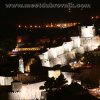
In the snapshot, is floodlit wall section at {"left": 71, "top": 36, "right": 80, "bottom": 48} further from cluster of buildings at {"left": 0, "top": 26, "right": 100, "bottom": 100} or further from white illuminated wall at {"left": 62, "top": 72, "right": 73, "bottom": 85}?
white illuminated wall at {"left": 62, "top": 72, "right": 73, "bottom": 85}

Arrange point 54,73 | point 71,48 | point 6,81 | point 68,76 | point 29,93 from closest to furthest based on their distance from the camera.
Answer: point 29,93 < point 6,81 < point 54,73 < point 68,76 < point 71,48

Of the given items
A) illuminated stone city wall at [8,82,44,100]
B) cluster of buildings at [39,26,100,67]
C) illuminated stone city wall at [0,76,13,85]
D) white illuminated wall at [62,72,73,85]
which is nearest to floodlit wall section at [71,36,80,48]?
cluster of buildings at [39,26,100,67]

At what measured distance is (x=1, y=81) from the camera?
74.5ft

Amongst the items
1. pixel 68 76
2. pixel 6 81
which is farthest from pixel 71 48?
pixel 6 81

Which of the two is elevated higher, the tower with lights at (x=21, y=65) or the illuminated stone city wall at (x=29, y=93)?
the tower with lights at (x=21, y=65)

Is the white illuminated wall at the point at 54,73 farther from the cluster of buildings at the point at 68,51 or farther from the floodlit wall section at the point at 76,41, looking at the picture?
the floodlit wall section at the point at 76,41

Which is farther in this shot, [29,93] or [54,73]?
[54,73]

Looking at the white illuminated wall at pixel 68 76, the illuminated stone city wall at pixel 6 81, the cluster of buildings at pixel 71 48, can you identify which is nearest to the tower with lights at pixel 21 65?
the cluster of buildings at pixel 71 48

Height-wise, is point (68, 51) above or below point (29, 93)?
above

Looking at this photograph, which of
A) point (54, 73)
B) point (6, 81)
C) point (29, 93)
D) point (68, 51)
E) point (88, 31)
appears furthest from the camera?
point (88, 31)

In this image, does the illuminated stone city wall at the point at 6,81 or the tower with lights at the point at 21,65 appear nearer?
the illuminated stone city wall at the point at 6,81

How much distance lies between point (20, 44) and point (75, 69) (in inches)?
691

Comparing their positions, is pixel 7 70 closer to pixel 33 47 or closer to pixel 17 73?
pixel 17 73

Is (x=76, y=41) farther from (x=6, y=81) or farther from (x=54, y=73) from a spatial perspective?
(x=6, y=81)
